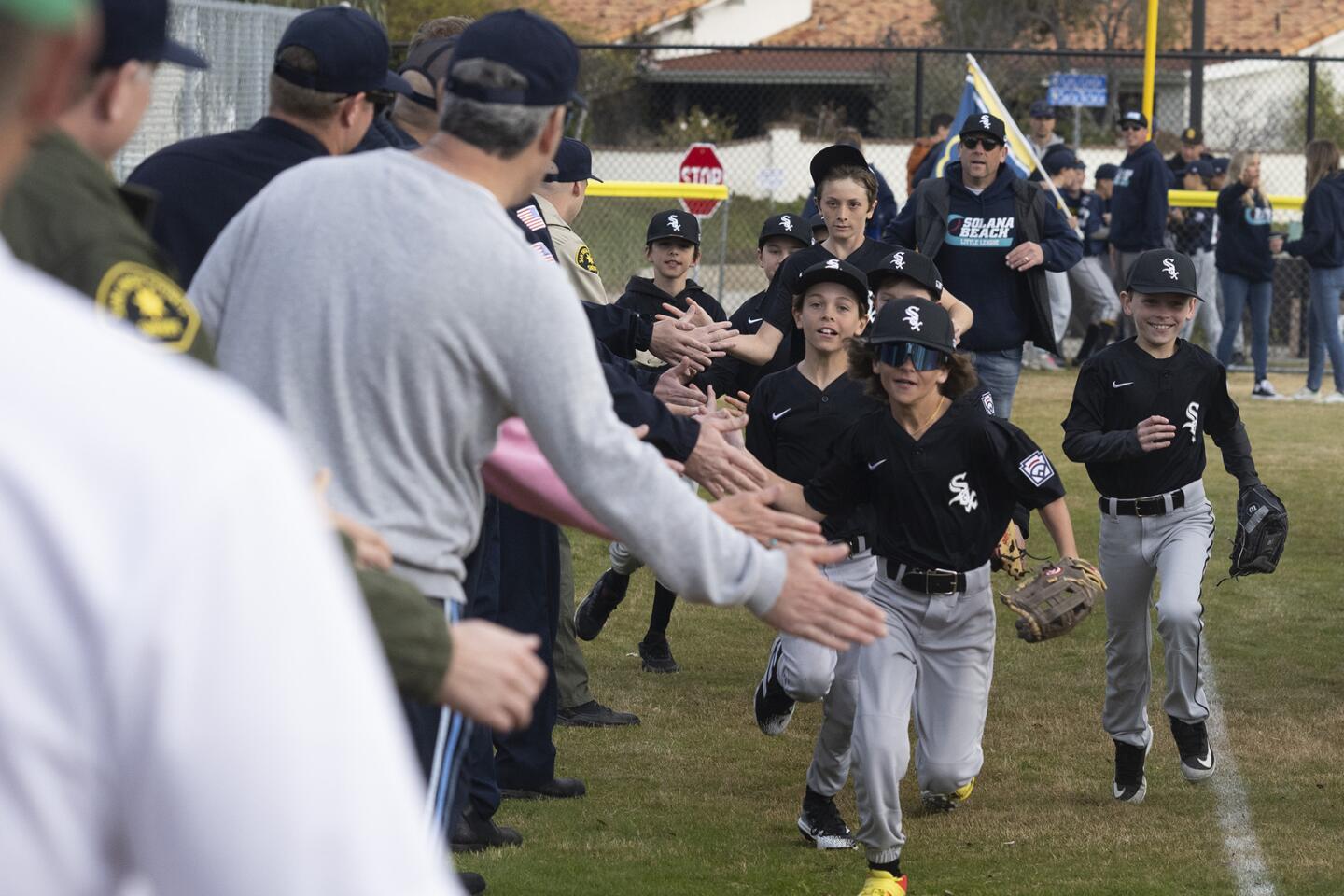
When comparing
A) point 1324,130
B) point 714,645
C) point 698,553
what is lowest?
point 714,645

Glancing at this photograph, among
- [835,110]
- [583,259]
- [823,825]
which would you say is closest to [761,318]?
[583,259]

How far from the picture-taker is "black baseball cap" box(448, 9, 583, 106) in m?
3.17

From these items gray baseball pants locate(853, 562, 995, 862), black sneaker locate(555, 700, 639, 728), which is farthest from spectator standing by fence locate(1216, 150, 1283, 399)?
gray baseball pants locate(853, 562, 995, 862)

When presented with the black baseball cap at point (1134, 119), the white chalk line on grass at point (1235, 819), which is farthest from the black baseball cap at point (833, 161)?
the black baseball cap at point (1134, 119)

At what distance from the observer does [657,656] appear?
27.5 feet

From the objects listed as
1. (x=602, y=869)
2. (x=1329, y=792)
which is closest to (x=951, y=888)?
(x=602, y=869)

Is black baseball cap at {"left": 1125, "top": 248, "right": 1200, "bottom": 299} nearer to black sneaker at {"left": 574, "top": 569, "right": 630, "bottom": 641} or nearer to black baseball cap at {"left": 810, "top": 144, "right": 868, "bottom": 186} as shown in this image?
black baseball cap at {"left": 810, "top": 144, "right": 868, "bottom": 186}

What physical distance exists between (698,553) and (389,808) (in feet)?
6.11

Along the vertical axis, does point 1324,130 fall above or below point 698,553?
above

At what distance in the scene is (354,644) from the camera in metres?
1.10

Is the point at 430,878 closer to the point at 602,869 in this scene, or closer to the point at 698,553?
the point at 698,553

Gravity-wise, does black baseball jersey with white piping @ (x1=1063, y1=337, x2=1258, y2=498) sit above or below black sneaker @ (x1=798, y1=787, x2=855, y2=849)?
above

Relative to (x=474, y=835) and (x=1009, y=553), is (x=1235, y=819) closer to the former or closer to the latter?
(x=1009, y=553)

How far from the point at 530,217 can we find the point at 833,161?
2987 mm
